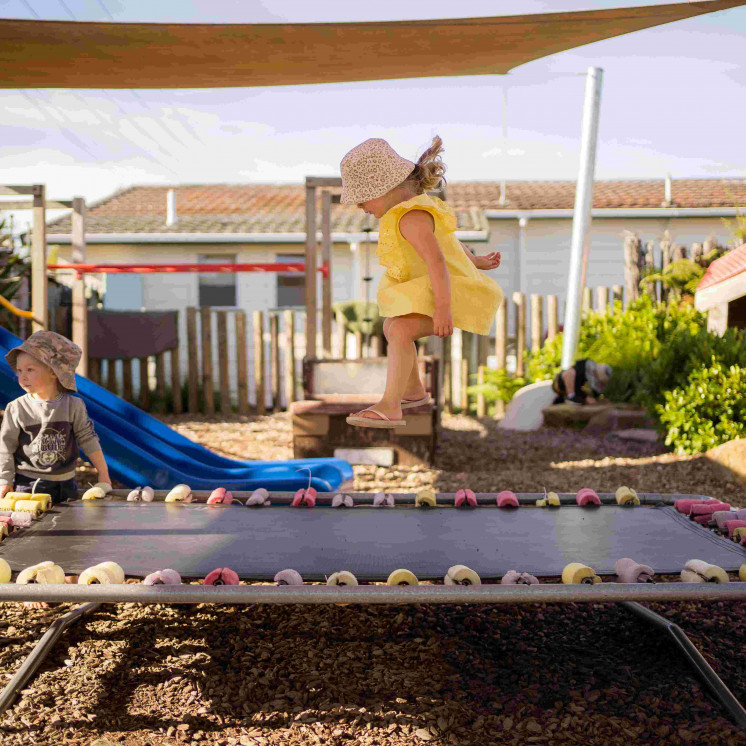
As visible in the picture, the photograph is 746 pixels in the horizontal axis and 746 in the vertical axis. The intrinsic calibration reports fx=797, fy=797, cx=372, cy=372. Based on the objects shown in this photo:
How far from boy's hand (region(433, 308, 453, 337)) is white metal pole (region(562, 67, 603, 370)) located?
6449mm

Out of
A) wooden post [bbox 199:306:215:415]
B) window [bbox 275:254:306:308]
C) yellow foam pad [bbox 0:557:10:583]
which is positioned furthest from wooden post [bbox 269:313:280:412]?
yellow foam pad [bbox 0:557:10:583]

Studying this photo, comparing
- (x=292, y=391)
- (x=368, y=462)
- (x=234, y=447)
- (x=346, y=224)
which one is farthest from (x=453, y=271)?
(x=346, y=224)

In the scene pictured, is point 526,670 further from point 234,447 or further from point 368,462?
point 234,447

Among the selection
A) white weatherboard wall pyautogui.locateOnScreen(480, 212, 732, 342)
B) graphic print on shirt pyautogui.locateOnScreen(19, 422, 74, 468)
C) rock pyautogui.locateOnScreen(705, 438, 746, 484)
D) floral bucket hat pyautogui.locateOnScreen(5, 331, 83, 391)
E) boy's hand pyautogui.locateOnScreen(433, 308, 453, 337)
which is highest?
white weatherboard wall pyautogui.locateOnScreen(480, 212, 732, 342)

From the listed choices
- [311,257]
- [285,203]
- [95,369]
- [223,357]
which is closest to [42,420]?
[311,257]

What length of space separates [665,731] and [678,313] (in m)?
6.55

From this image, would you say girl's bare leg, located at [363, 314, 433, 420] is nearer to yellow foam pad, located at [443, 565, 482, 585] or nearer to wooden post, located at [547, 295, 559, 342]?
yellow foam pad, located at [443, 565, 482, 585]

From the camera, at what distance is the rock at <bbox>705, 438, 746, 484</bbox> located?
506 cm

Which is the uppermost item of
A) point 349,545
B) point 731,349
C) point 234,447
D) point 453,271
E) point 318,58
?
point 318,58

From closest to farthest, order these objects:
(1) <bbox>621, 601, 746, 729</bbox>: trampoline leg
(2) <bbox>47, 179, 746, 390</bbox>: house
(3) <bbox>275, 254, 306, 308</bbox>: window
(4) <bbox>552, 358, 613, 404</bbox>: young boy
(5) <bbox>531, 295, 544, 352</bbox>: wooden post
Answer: (1) <bbox>621, 601, 746, 729</bbox>: trampoline leg
(4) <bbox>552, 358, 613, 404</bbox>: young boy
(5) <bbox>531, 295, 544, 352</bbox>: wooden post
(2) <bbox>47, 179, 746, 390</bbox>: house
(3) <bbox>275, 254, 306, 308</bbox>: window

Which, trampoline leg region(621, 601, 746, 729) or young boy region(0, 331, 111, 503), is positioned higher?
young boy region(0, 331, 111, 503)

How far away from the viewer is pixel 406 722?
2170 mm

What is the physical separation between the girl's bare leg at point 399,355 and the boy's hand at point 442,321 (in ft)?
0.34

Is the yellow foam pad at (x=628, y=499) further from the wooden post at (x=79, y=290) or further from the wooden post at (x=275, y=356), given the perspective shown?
the wooden post at (x=275, y=356)
